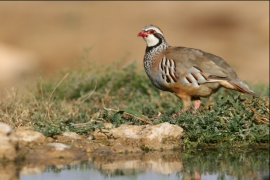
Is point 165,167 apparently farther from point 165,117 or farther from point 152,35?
point 152,35

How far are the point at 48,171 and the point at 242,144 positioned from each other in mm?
2014

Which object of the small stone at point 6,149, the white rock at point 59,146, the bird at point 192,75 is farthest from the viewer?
the bird at point 192,75

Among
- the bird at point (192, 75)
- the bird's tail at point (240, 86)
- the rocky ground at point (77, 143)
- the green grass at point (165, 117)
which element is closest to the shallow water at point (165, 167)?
the rocky ground at point (77, 143)

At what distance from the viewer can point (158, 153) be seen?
255 inches

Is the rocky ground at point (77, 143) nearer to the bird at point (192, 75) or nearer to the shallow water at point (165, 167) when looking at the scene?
the shallow water at point (165, 167)

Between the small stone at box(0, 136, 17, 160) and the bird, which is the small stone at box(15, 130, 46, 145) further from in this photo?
the bird

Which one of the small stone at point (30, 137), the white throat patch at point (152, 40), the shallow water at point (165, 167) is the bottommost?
the shallow water at point (165, 167)

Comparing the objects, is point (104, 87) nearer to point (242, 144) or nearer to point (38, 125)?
point (38, 125)

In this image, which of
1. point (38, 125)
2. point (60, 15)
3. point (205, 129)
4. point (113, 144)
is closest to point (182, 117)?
point (205, 129)

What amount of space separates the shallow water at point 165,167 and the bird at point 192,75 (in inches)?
47.3

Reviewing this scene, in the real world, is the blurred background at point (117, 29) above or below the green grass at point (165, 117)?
above

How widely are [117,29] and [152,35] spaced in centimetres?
1119

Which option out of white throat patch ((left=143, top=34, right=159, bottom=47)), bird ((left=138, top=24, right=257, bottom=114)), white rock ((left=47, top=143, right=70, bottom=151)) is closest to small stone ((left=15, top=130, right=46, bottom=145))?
white rock ((left=47, top=143, right=70, bottom=151))

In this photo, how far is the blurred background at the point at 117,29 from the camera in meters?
17.2
